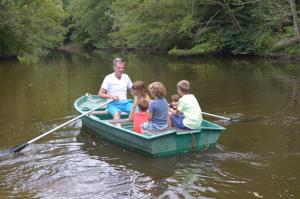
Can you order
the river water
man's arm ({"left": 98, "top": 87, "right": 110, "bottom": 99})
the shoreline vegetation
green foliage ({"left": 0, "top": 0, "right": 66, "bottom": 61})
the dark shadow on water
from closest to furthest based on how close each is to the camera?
the river water → the dark shadow on water → man's arm ({"left": 98, "top": 87, "right": 110, "bottom": 99}) → the shoreline vegetation → green foliage ({"left": 0, "top": 0, "right": 66, "bottom": 61})

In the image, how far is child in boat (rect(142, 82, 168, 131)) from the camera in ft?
27.0

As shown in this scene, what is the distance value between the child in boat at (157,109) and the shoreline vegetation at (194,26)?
2066 cm

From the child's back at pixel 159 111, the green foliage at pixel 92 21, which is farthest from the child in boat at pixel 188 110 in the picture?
the green foliage at pixel 92 21

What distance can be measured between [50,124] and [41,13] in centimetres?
3304

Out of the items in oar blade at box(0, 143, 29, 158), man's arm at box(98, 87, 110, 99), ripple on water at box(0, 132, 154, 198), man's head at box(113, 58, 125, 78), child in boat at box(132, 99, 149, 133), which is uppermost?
man's head at box(113, 58, 125, 78)

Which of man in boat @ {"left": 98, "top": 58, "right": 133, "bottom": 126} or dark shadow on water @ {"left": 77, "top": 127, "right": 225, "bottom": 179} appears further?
man in boat @ {"left": 98, "top": 58, "right": 133, "bottom": 126}

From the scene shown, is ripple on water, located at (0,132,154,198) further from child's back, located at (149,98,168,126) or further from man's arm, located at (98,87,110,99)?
man's arm, located at (98,87,110,99)

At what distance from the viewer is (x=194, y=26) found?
3775 cm

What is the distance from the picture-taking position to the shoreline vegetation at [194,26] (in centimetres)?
2991

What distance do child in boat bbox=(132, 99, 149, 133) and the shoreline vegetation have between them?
20.6 m

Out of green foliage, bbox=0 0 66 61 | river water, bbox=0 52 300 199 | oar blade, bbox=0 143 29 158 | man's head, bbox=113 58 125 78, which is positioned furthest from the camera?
green foliage, bbox=0 0 66 61

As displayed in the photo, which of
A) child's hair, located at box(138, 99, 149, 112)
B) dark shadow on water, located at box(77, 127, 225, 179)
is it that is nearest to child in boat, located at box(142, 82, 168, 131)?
child's hair, located at box(138, 99, 149, 112)

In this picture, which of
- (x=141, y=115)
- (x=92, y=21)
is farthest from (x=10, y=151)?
(x=92, y=21)

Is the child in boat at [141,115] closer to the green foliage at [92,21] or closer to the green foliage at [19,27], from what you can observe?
the green foliage at [19,27]
